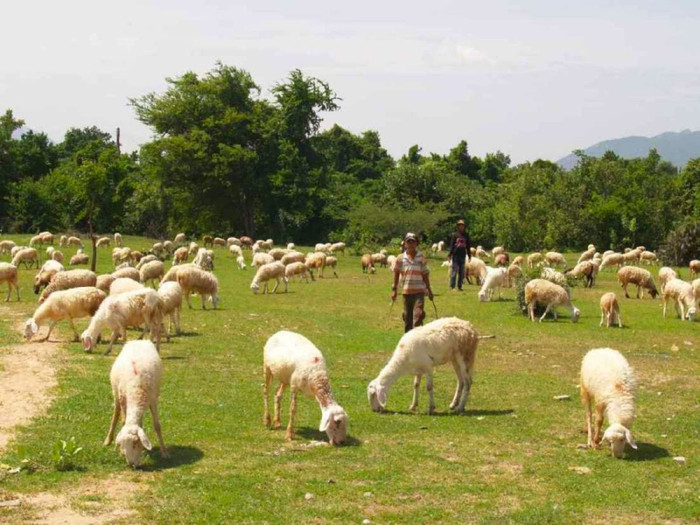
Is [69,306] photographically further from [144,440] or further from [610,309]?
[610,309]

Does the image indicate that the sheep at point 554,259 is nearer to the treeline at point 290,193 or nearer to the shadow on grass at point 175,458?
the treeline at point 290,193

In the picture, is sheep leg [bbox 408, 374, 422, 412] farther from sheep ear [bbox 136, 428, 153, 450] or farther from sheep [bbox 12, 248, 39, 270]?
sheep [bbox 12, 248, 39, 270]

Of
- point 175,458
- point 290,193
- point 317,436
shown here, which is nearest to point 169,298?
point 317,436

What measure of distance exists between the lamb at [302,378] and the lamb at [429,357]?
1440 millimetres

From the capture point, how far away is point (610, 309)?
70.6ft

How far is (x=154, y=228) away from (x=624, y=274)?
41.8m

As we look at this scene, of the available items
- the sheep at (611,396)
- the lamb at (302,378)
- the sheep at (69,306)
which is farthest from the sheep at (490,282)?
the lamb at (302,378)

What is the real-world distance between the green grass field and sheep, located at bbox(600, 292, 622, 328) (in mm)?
2623

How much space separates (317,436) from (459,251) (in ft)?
62.0

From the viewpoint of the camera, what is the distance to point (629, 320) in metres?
22.9

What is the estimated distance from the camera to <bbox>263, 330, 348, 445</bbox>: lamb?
994cm

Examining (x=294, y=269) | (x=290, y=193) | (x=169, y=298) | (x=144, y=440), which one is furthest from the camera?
(x=290, y=193)

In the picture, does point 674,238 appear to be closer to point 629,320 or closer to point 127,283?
point 629,320

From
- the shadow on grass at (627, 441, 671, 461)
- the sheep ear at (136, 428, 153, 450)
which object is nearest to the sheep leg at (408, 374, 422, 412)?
the shadow on grass at (627, 441, 671, 461)
